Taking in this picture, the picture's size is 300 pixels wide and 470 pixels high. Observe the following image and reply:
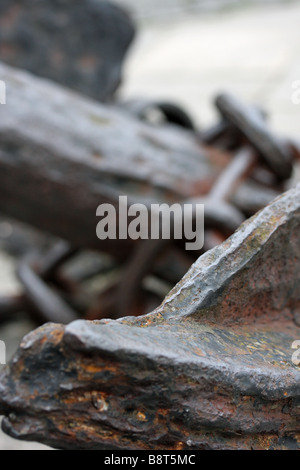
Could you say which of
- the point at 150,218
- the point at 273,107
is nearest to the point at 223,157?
the point at 150,218

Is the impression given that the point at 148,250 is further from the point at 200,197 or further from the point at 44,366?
the point at 44,366

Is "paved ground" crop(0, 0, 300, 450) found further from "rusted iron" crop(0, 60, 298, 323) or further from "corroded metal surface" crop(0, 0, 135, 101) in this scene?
"rusted iron" crop(0, 60, 298, 323)

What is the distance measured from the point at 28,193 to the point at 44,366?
858 millimetres

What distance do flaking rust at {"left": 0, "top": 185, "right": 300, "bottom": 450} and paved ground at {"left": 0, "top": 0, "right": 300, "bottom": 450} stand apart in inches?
70.4

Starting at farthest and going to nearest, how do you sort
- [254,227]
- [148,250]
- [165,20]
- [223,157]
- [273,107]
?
[165,20] → [273,107] → [223,157] → [148,250] → [254,227]

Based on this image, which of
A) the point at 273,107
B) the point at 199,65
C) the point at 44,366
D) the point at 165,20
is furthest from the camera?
the point at 165,20

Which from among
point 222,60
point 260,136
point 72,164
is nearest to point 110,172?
point 72,164

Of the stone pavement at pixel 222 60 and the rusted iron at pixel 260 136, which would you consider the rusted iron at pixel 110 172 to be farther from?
the stone pavement at pixel 222 60

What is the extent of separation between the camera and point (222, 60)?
13.5 feet

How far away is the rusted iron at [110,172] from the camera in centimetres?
133

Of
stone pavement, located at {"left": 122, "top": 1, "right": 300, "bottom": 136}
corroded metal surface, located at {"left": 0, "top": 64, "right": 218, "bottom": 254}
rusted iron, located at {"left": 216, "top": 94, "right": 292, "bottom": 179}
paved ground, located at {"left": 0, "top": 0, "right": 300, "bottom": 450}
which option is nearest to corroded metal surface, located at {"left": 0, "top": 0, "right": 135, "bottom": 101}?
paved ground, located at {"left": 0, "top": 0, "right": 300, "bottom": 450}

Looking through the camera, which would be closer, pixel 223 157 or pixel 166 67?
pixel 223 157

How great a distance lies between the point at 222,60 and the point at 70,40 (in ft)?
7.02

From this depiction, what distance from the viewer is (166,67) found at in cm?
425
